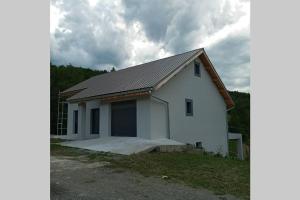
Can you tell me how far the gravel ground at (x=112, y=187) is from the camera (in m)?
5.82

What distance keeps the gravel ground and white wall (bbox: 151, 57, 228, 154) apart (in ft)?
23.1

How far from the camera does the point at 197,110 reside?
18.2 metres

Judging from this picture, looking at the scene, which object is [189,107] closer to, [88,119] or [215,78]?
[215,78]

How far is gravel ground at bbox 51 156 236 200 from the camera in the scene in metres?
5.82

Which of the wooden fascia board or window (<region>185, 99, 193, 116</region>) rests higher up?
the wooden fascia board

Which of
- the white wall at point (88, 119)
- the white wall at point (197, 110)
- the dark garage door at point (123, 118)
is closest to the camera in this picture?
the dark garage door at point (123, 118)

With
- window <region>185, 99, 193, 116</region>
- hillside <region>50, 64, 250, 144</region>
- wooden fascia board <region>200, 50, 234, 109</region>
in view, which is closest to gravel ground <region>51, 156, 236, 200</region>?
window <region>185, 99, 193, 116</region>

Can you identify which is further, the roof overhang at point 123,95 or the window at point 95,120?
the window at point 95,120

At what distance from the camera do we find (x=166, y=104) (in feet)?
51.5

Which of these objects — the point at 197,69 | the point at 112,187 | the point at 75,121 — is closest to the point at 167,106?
the point at 197,69

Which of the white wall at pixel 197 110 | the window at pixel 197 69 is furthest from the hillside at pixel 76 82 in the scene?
the window at pixel 197 69

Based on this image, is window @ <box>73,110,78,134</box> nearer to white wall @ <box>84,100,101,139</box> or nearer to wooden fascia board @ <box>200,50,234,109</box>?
white wall @ <box>84,100,101,139</box>

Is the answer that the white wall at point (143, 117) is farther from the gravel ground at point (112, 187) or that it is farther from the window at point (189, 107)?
the gravel ground at point (112, 187)

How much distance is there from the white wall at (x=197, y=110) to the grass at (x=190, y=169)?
13.7 feet
